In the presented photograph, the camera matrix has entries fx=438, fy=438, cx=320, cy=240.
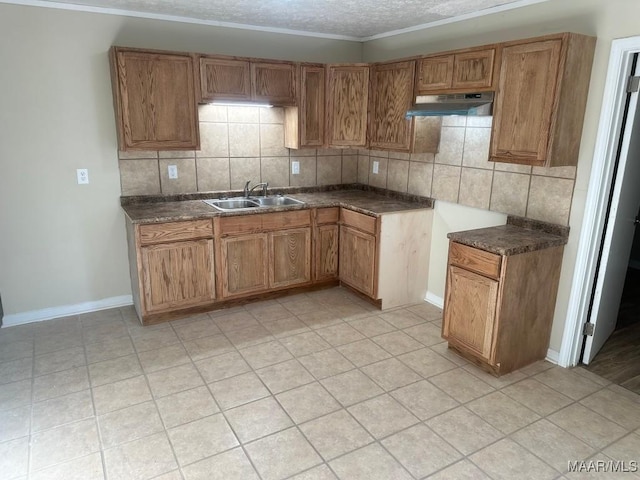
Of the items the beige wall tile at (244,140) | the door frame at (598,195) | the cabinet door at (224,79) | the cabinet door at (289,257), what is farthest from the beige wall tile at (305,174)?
the door frame at (598,195)

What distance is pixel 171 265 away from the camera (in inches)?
133

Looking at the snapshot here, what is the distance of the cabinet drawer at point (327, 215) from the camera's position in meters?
3.96

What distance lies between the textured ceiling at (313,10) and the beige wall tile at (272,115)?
69cm

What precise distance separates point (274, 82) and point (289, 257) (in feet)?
4.92

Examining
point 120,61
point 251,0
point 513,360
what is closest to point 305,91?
point 251,0

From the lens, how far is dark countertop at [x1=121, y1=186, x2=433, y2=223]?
3350 millimetres

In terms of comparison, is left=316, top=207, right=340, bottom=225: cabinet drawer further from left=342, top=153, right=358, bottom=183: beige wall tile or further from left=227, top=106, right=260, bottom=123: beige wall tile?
Answer: left=227, top=106, right=260, bottom=123: beige wall tile

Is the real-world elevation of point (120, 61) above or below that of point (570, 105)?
above

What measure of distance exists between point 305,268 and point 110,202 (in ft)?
5.67

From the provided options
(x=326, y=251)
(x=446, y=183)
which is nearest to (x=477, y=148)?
(x=446, y=183)

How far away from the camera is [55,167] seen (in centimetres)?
331

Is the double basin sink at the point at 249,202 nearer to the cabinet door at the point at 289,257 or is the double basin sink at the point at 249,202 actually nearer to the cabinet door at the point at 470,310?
the cabinet door at the point at 289,257

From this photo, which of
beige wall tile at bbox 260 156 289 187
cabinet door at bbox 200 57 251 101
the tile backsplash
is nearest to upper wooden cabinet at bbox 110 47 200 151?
cabinet door at bbox 200 57 251 101

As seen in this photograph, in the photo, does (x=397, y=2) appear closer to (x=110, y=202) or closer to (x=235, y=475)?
(x=110, y=202)
